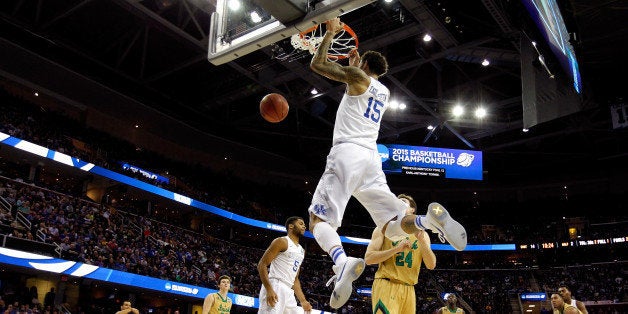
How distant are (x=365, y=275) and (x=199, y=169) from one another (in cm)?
1189

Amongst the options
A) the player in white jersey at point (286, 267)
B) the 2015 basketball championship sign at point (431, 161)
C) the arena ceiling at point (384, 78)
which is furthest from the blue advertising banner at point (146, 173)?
the player in white jersey at point (286, 267)

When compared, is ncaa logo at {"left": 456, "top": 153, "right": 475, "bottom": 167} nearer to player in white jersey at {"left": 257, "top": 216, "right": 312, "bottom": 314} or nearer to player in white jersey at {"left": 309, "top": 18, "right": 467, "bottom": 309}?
player in white jersey at {"left": 257, "top": 216, "right": 312, "bottom": 314}

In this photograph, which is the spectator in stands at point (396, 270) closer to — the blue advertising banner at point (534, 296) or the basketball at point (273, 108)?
the basketball at point (273, 108)

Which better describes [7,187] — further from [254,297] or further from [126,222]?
[254,297]

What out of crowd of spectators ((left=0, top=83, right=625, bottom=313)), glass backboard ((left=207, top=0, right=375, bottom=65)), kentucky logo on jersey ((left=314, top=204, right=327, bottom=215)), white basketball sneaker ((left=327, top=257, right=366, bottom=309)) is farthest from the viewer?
crowd of spectators ((left=0, top=83, right=625, bottom=313))

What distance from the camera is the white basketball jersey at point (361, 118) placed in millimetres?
4715

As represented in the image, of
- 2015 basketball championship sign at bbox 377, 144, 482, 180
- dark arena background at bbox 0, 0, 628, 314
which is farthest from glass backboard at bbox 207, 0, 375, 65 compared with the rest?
2015 basketball championship sign at bbox 377, 144, 482, 180

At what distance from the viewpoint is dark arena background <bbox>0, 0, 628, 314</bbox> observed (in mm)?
18250

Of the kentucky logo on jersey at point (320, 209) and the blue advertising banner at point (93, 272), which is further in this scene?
the blue advertising banner at point (93, 272)

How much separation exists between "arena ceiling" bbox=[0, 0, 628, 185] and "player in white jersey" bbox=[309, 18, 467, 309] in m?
8.44

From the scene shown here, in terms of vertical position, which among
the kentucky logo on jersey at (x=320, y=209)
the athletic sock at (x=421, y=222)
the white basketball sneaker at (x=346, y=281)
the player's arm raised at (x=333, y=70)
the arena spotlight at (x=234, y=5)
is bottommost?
the white basketball sneaker at (x=346, y=281)

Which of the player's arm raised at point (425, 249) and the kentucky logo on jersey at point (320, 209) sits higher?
the kentucky logo on jersey at point (320, 209)

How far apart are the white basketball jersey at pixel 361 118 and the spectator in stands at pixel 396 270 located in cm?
77

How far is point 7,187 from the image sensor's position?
2038cm
